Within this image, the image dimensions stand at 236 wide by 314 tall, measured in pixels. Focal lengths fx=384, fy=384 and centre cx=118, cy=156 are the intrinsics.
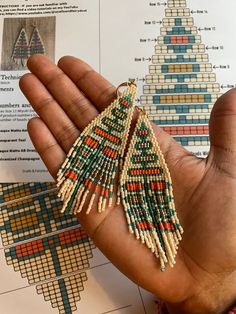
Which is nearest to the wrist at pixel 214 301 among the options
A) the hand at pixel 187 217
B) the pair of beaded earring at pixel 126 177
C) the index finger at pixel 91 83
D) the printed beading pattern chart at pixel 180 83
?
the hand at pixel 187 217

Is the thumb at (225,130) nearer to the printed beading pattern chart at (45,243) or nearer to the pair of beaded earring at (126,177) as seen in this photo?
the pair of beaded earring at (126,177)

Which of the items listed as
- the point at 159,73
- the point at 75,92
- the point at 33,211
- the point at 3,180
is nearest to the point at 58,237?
the point at 33,211

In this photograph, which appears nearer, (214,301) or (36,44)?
(214,301)

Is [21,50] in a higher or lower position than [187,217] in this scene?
higher

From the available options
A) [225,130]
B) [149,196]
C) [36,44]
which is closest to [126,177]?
[149,196]

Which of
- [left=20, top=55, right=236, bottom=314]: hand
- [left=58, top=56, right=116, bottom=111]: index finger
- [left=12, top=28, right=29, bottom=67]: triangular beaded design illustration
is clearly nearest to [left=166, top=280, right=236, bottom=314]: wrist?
[left=20, top=55, right=236, bottom=314]: hand

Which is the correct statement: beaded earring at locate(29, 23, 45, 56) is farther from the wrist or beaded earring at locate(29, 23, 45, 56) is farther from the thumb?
the wrist

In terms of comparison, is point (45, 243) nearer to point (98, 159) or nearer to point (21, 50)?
point (98, 159)
